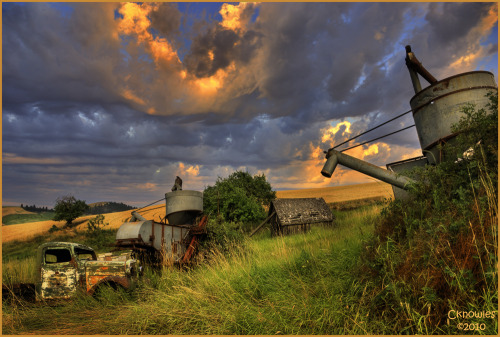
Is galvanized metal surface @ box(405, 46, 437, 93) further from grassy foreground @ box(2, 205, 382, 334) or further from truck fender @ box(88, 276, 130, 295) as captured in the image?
truck fender @ box(88, 276, 130, 295)

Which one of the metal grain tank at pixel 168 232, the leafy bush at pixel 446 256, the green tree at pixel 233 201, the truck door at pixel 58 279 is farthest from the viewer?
the green tree at pixel 233 201

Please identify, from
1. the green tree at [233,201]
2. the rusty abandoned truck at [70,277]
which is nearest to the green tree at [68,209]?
the green tree at [233,201]

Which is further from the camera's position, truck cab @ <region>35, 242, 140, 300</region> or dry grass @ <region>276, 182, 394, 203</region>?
dry grass @ <region>276, 182, 394, 203</region>

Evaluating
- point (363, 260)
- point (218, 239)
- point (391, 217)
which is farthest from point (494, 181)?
point (218, 239)

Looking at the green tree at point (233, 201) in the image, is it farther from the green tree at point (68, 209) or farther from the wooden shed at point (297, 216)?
the green tree at point (68, 209)

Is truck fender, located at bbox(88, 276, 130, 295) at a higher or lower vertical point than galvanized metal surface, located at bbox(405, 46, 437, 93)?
lower

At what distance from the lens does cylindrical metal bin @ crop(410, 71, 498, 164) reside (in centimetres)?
845

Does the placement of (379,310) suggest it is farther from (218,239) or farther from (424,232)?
(218,239)

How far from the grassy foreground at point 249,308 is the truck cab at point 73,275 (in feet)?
1.22

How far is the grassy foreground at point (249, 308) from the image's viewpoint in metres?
4.12

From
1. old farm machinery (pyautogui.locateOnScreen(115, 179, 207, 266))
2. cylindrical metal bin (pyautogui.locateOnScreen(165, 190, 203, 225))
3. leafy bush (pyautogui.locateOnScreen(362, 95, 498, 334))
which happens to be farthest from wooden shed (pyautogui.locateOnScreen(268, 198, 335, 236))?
leafy bush (pyautogui.locateOnScreen(362, 95, 498, 334))

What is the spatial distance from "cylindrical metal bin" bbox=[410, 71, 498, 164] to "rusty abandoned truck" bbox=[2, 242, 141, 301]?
10280 millimetres

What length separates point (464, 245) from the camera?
3.87 m

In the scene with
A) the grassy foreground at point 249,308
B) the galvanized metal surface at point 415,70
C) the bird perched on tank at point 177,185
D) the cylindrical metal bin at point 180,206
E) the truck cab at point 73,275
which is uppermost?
the galvanized metal surface at point 415,70
